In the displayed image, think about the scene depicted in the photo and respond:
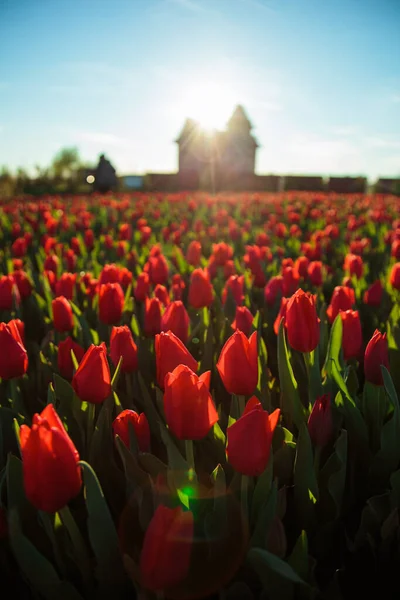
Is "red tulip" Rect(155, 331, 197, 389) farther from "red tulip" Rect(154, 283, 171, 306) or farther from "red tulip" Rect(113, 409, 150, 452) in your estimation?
"red tulip" Rect(154, 283, 171, 306)

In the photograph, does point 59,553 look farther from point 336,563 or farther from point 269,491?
point 336,563

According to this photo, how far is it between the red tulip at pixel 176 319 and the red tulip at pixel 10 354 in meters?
0.55

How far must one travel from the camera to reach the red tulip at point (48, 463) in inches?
42.4

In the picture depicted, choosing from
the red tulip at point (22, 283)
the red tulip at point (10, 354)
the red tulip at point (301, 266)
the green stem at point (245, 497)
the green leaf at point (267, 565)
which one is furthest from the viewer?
the red tulip at point (301, 266)

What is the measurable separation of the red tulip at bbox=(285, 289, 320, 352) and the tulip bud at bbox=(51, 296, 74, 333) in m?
1.09

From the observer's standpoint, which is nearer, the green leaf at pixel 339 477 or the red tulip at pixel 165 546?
the red tulip at pixel 165 546

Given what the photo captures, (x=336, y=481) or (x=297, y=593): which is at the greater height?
(x=336, y=481)

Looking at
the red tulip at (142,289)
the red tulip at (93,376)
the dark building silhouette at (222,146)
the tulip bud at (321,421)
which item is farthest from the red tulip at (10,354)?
the dark building silhouette at (222,146)

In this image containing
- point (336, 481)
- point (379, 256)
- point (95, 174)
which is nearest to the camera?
point (336, 481)

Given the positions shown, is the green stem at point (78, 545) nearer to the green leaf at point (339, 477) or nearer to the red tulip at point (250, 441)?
the red tulip at point (250, 441)

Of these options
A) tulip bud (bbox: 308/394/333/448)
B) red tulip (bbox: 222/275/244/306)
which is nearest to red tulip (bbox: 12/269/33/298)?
red tulip (bbox: 222/275/244/306)

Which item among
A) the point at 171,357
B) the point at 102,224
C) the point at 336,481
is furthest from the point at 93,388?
the point at 102,224

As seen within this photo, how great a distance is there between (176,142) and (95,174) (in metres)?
21.2

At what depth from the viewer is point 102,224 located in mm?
8531
